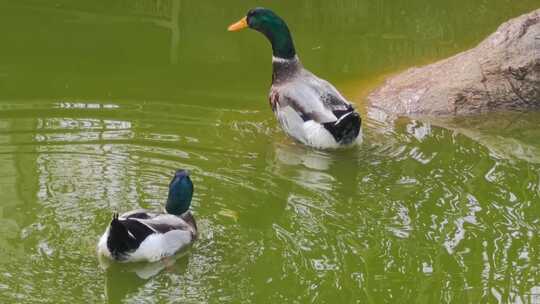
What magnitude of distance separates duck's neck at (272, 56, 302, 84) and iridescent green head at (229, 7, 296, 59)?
0.16 ft

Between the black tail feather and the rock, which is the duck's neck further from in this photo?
the black tail feather

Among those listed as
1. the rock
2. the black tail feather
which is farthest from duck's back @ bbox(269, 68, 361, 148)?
the black tail feather

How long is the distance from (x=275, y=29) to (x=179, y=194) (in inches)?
145

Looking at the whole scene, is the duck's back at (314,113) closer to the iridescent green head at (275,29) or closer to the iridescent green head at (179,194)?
the iridescent green head at (275,29)

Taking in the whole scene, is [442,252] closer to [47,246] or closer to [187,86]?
[47,246]

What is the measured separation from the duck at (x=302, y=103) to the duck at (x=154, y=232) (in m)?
2.42

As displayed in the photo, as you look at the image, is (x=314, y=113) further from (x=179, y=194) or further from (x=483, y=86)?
(x=179, y=194)

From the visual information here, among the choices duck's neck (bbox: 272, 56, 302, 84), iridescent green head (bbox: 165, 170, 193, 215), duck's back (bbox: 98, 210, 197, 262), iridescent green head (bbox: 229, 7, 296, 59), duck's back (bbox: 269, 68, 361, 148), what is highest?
iridescent green head (bbox: 229, 7, 296, 59)

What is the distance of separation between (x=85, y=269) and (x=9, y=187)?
1.63 meters

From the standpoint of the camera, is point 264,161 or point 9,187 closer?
point 9,187

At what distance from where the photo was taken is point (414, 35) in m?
13.7

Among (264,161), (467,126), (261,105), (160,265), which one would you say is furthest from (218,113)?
(160,265)

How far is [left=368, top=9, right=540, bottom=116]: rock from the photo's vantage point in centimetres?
1080

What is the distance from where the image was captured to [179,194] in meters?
7.22
